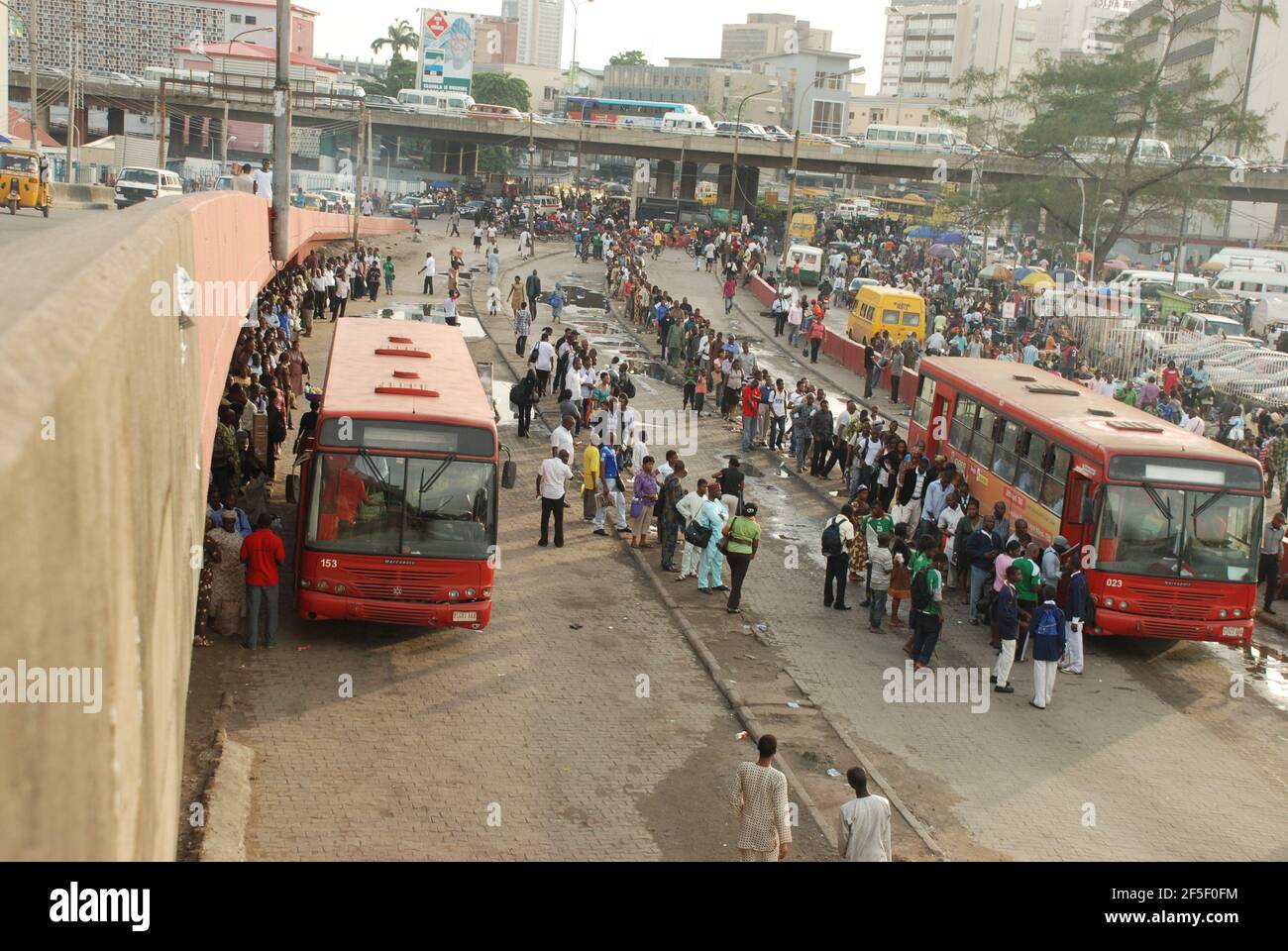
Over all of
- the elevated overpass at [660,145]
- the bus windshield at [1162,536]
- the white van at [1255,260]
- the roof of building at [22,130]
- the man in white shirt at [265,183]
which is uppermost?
the elevated overpass at [660,145]

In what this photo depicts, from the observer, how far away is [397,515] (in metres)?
14.2

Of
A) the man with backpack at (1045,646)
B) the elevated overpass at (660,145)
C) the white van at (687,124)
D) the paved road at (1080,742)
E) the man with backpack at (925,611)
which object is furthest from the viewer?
the white van at (687,124)

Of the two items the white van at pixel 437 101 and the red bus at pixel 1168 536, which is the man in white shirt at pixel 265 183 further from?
the white van at pixel 437 101

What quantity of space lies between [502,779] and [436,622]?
3.06m

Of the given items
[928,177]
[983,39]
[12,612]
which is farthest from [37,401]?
[983,39]

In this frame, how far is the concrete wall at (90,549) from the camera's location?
293 cm

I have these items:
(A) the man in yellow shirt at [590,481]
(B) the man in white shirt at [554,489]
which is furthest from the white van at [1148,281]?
(B) the man in white shirt at [554,489]

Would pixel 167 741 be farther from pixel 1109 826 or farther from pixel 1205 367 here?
pixel 1205 367

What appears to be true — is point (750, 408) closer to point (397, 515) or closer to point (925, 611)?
point (925, 611)

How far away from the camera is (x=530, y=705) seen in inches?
523

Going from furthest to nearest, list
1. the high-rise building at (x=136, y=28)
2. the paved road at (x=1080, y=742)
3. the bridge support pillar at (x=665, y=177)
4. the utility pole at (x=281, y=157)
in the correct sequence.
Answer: the high-rise building at (x=136, y=28) < the bridge support pillar at (x=665, y=177) < the utility pole at (x=281, y=157) < the paved road at (x=1080, y=742)

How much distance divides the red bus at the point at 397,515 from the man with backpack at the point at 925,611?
15.4 feet

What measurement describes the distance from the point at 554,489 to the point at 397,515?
478 cm

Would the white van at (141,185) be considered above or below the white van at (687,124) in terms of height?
below
